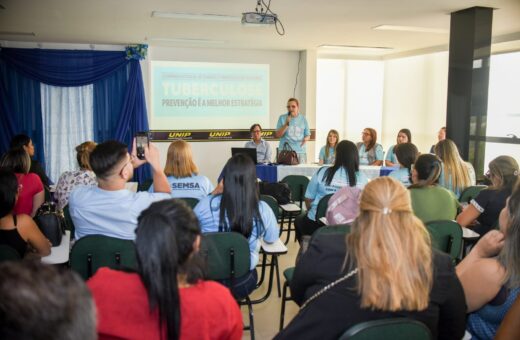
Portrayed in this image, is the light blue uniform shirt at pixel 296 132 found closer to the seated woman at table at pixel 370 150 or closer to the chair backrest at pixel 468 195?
the seated woman at table at pixel 370 150

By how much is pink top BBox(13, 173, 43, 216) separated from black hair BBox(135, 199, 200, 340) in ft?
9.22

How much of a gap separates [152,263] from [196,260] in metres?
0.17

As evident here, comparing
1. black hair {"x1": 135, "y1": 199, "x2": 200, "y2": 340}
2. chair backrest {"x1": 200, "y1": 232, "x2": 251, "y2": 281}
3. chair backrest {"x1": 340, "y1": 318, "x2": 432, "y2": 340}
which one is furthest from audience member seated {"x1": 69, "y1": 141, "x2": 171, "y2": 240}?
chair backrest {"x1": 340, "y1": 318, "x2": 432, "y2": 340}

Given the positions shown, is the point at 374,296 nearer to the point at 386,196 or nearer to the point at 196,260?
the point at 386,196

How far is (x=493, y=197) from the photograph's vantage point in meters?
3.15

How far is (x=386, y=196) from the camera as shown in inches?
60.5

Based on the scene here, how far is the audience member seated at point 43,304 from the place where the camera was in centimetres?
72

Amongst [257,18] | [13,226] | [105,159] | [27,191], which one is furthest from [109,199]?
[257,18]

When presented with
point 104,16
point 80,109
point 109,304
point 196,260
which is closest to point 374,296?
point 196,260

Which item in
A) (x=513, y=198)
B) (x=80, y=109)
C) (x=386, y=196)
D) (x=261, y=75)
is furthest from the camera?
(x=261, y=75)

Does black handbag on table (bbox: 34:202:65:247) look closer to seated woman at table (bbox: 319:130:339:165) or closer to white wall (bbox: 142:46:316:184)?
seated woman at table (bbox: 319:130:339:165)

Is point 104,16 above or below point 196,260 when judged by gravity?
above

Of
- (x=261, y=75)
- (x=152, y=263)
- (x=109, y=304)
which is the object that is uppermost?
(x=261, y=75)

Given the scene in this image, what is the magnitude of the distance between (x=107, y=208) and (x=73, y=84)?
611 cm
